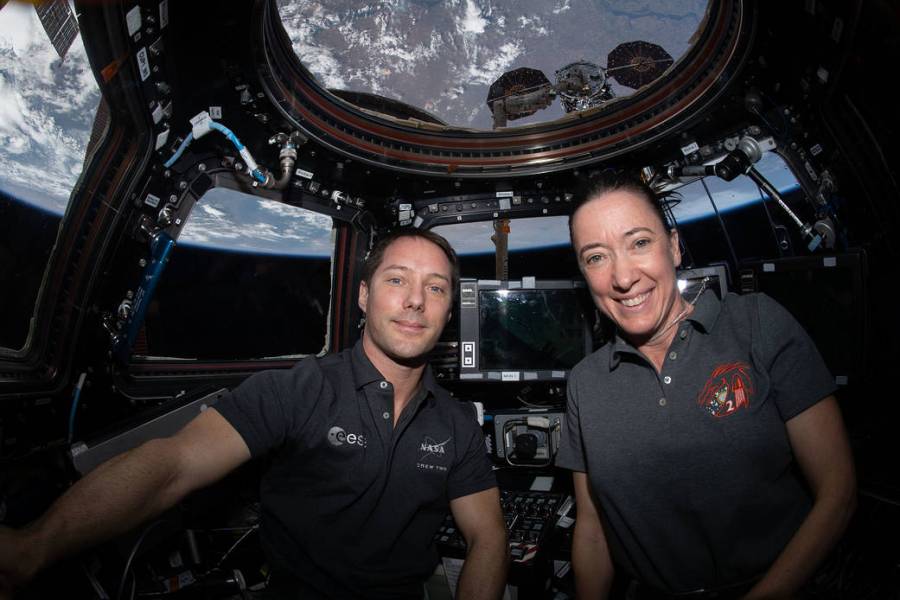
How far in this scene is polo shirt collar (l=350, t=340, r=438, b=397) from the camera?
79.4 inches

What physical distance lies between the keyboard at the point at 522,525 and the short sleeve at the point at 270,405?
2.99ft

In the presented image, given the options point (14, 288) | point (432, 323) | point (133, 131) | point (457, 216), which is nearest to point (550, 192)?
point (457, 216)

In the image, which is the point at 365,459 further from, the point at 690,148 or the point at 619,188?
the point at 690,148

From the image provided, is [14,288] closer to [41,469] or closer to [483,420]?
[41,469]

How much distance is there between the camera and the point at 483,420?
10.3ft

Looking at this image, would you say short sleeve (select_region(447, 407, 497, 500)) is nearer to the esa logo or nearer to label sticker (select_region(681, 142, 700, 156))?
the esa logo

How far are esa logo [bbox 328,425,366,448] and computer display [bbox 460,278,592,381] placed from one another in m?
1.36

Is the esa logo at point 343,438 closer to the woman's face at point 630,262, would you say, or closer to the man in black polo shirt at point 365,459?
the man in black polo shirt at point 365,459

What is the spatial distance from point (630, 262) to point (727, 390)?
56cm

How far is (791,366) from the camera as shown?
4.73ft

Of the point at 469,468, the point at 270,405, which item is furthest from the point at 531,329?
the point at 270,405

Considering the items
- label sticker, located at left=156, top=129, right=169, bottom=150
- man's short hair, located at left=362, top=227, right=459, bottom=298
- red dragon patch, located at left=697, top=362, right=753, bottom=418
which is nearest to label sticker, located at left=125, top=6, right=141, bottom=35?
label sticker, located at left=156, top=129, right=169, bottom=150

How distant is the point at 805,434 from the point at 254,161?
3.66m

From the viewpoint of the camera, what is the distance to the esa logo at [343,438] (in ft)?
6.05
